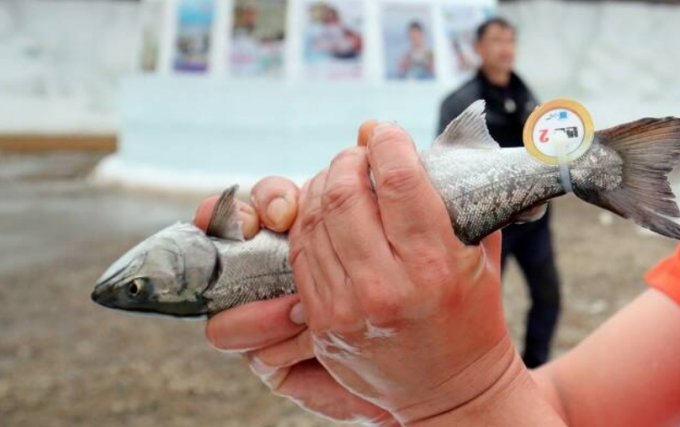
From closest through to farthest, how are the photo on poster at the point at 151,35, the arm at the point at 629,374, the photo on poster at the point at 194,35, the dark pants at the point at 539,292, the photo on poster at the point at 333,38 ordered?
1. the arm at the point at 629,374
2. the dark pants at the point at 539,292
3. the photo on poster at the point at 333,38
4. the photo on poster at the point at 194,35
5. the photo on poster at the point at 151,35

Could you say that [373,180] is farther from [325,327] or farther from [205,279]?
[205,279]

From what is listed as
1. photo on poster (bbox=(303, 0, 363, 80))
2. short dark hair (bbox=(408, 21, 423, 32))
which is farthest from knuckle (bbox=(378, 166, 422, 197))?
short dark hair (bbox=(408, 21, 423, 32))

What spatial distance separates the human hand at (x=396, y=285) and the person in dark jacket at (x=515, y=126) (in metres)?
2.23

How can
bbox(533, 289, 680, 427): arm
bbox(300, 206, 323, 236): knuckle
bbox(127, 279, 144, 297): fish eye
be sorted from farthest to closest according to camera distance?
1. bbox(533, 289, 680, 427): arm
2. bbox(127, 279, 144, 297): fish eye
3. bbox(300, 206, 323, 236): knuckle

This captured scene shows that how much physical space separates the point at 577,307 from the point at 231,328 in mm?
3870

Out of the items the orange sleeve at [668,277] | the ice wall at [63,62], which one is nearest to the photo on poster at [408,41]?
the orange sleeve at [668,277]

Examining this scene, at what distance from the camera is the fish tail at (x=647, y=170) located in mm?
836

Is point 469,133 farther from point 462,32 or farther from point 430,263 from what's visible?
point 462,32

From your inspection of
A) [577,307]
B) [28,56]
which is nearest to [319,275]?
[577,307]

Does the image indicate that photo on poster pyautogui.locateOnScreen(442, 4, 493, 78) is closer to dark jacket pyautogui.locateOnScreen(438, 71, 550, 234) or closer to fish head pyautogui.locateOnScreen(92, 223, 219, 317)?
dark jacket pyautogui.locateOnScreen(438, 71, 550, 234)

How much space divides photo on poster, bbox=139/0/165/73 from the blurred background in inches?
0.9

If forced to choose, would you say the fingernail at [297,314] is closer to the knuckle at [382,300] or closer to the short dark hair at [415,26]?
the knuckle at [382,300]

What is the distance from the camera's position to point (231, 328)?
3.55ft

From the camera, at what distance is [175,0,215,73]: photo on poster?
8438mm
